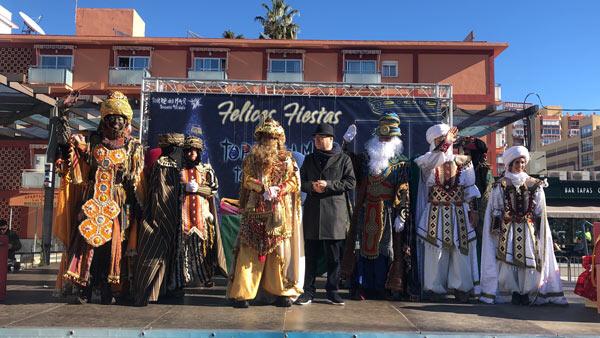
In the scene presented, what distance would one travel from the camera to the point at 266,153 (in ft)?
16.6

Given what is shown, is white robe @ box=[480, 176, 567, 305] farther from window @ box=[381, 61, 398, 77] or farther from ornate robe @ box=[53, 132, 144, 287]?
window @ box=[381, 61, 398, 77]

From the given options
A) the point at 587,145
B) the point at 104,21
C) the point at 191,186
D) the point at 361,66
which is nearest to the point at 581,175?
the point at 361,66

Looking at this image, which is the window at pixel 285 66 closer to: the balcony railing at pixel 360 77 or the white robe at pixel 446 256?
the balcony railing at pixel 360 77

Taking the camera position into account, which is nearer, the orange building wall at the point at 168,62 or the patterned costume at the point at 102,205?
the patterned costume at the point at 102,205

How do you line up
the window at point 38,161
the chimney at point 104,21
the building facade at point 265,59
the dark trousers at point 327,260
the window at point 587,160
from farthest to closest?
the window at point 587,160 < the chimney at point 104,21 < the building facade at point 265,59 < the window at point 38,161 < the dark trousers at point 327,260

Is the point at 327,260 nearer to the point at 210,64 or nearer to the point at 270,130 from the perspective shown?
the point at 270,130

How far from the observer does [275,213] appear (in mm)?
4938

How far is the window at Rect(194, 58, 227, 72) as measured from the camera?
27.8 meters

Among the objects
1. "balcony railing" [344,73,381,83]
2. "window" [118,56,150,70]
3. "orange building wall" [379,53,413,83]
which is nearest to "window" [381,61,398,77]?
"orange building wall" [379,53,413,83]

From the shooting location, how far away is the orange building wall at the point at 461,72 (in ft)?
90.6

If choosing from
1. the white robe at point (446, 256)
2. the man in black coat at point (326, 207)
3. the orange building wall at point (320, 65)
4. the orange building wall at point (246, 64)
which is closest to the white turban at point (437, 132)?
the white robe at point (446, 256)

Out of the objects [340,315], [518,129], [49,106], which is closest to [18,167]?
[49,106]

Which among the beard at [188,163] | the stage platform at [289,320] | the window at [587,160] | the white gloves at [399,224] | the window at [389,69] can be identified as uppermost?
the window at [587,160]

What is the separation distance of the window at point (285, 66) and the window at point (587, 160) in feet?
268
